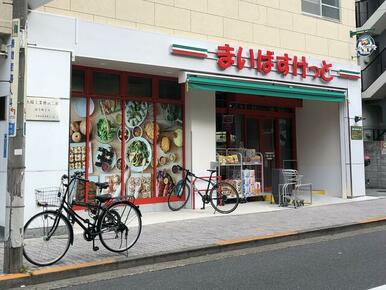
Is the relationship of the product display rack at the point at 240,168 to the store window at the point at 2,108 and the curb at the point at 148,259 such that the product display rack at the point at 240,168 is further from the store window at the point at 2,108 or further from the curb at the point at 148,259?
the store window at the point at 2,108

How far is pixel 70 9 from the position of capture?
10.4 m

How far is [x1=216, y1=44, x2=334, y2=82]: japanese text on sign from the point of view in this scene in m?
12.8

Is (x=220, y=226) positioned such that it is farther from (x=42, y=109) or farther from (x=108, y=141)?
(x=42, y=109)

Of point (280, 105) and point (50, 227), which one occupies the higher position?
point (280, 105)

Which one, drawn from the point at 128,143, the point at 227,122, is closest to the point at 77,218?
the point at 128,143

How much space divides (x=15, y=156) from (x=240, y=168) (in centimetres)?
851

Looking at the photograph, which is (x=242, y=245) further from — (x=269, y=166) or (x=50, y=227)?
(x=269, y=166)

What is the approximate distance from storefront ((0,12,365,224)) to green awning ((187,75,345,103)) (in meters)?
0.03

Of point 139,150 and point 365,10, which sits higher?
point 365,10

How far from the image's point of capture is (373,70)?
76.2 feet

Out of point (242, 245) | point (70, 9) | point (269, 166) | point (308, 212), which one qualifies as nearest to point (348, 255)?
point (242, 245)

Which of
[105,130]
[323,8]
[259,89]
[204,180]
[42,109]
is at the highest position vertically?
[323,8]

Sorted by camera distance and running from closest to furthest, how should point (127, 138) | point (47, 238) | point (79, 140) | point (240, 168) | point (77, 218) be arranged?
1. point (47, 238)
2. point (77, 218)
3. point (79, 140)
4. point (127, 138)
5. point (240, 168)

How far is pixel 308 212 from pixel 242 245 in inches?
169
